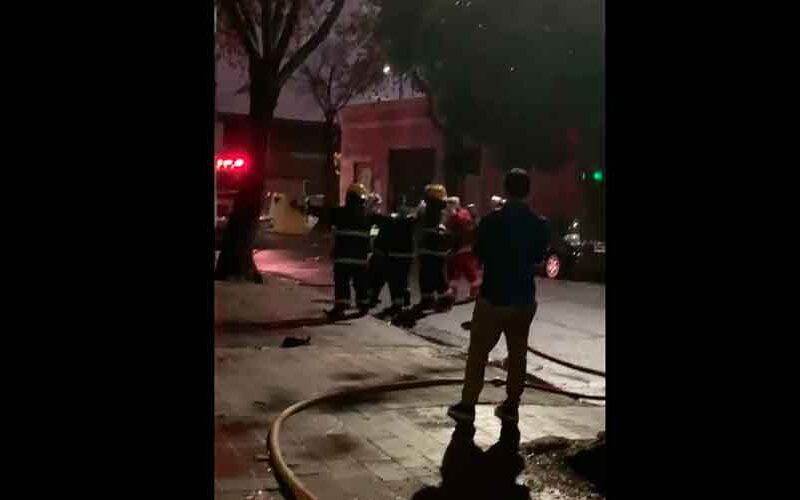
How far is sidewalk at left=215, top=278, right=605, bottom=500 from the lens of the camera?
5367mm

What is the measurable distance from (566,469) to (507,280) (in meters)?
1.35

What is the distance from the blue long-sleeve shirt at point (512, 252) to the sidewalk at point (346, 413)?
0.97 meters

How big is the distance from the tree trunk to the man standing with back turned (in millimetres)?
10284

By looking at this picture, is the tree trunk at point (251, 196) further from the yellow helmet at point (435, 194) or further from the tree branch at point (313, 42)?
the yellow helmet at point (435, 194)

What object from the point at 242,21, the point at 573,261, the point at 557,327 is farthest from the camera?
the point at 573,261

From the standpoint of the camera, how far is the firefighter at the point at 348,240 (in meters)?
12.3

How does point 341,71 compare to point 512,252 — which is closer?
point 512,252

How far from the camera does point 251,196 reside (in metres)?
16.4

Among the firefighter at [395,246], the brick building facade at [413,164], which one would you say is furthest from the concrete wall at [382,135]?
the firefighter at [395,246]

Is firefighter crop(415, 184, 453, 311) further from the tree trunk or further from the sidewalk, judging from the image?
the tree trunk

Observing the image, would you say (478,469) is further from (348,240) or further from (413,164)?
(413,164)

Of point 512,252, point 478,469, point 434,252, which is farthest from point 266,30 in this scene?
point 478,469

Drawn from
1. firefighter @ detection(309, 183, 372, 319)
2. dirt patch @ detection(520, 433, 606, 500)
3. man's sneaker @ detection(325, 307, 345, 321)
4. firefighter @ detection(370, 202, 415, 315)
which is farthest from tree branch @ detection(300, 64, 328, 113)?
dirt patch @ detection(520, 433, 606, 500)
